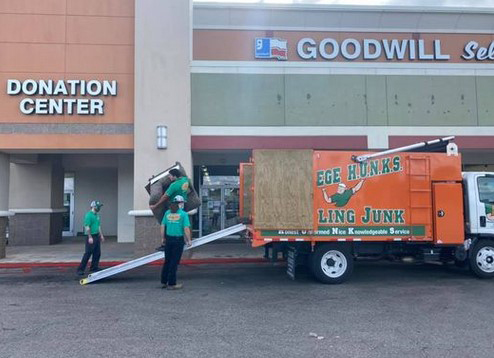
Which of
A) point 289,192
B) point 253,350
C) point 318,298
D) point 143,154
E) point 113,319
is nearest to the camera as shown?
point 253,350

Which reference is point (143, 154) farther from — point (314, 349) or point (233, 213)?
point (314, 349)

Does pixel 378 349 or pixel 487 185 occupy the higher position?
pixel 487 185

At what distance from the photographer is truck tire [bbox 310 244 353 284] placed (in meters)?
9.20

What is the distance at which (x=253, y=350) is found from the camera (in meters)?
5.28

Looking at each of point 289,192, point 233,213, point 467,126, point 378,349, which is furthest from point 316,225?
point 233,213

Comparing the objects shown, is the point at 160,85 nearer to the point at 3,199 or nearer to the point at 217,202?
the point at 3,199

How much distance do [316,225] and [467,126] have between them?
769 cm

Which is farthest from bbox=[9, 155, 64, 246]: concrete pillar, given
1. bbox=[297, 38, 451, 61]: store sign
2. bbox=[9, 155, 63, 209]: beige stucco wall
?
bbox=[297, 38, 451, 61]: store sign

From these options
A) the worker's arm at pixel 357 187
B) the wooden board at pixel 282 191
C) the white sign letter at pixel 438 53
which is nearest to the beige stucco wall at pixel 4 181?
the wooden board at pixel 282 191

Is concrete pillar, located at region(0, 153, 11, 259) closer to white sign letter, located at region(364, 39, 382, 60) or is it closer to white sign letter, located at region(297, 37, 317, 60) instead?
white sign letter, located at region(297, 37, 317, 60)

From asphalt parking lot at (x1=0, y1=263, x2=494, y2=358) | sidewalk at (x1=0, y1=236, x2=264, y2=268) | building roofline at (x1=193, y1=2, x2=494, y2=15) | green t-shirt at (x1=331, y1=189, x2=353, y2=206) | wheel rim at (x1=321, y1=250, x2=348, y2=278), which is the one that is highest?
building roofline at (x1=193, y1=2, x2=494, y2=15)

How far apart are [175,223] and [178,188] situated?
1.30 metres

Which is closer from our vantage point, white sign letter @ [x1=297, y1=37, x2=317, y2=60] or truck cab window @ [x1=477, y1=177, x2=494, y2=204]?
truck cab window @ [x1=477, y1=177, x2=494, y2=204]

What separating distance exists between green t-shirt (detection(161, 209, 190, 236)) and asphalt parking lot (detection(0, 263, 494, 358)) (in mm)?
1143
